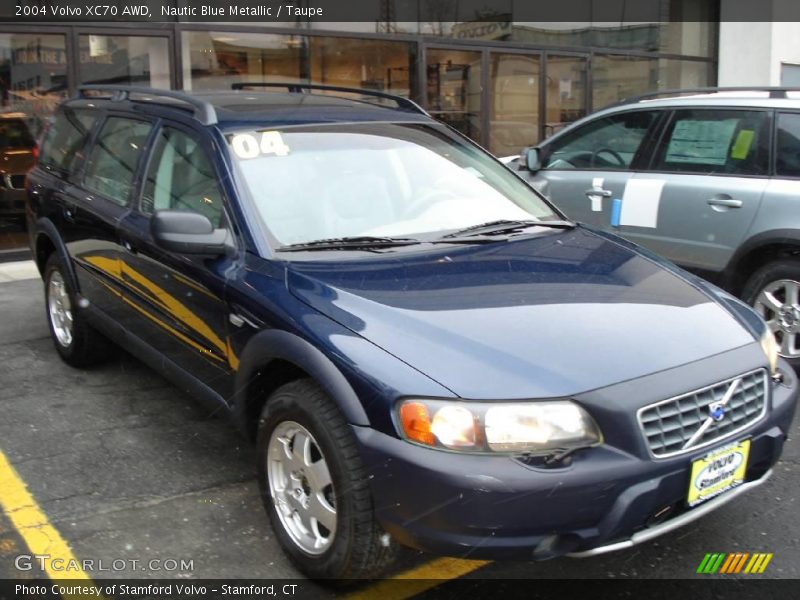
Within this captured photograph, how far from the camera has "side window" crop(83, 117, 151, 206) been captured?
421cm

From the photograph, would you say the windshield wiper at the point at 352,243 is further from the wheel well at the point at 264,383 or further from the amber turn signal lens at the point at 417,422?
the amber turn signal lens at the point at 417,422

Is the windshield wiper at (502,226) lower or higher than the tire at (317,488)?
higher

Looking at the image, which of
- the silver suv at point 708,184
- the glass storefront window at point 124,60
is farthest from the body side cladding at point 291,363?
the glass storefront window at point 124,60

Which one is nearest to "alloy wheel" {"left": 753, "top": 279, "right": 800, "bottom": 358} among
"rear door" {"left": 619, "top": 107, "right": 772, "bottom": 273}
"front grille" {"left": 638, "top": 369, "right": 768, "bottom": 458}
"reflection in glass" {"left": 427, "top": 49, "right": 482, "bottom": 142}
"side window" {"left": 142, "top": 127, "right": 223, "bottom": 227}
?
"rear door" {"left": 619, "top": 107, "right": 772, "bottom": 273}

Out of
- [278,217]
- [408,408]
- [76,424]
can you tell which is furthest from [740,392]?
[76,424]

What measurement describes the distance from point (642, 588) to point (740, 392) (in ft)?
2.59

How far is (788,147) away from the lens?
16.4ft

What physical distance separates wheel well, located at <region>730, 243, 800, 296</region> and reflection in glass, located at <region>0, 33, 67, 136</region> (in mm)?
6979

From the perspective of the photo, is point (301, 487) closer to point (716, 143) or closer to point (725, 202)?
point (725, 202)

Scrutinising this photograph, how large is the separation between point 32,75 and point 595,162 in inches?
234

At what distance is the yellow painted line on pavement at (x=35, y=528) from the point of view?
301 centimetres

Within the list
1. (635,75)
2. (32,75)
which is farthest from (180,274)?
(635,75)

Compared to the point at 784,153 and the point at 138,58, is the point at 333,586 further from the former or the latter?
the point at 138,58

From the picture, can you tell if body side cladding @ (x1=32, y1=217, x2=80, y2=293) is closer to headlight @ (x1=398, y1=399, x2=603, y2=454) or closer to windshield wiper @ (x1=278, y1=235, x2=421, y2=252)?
windshield wiper @ (x1=278, y1=235, x2=421, y2=252)
